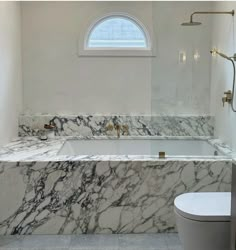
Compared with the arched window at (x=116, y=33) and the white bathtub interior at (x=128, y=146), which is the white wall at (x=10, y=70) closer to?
the white bathtub interior at (x=128, y=146)

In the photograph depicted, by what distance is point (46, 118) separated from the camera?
13.9 feet

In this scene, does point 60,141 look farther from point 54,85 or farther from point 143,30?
point 143,30

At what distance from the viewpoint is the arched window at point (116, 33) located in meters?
4.27

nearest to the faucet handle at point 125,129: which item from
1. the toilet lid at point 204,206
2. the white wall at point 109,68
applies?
the white wall at point 109,68

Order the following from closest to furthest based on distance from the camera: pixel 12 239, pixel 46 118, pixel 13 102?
pixel 12 239 < pixel 13 102 < pixel 46 118

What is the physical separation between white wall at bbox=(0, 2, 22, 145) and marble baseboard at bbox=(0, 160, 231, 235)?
79 cm

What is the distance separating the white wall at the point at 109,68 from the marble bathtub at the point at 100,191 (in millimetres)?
1187

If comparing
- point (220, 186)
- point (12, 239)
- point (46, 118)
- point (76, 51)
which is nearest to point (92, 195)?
Answer: point (12, 239)

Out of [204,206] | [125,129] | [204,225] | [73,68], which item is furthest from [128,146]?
[204,225]

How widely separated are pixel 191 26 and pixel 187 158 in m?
1.66

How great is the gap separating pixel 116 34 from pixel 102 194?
196cm

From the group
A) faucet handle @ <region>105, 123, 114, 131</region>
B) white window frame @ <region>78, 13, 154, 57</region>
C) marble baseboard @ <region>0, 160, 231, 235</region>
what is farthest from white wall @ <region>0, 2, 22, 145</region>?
faucet handle @ <region>105, 123, 114, 131</region>

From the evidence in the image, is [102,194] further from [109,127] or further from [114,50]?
[114,50]

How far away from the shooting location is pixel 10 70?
3871mm
